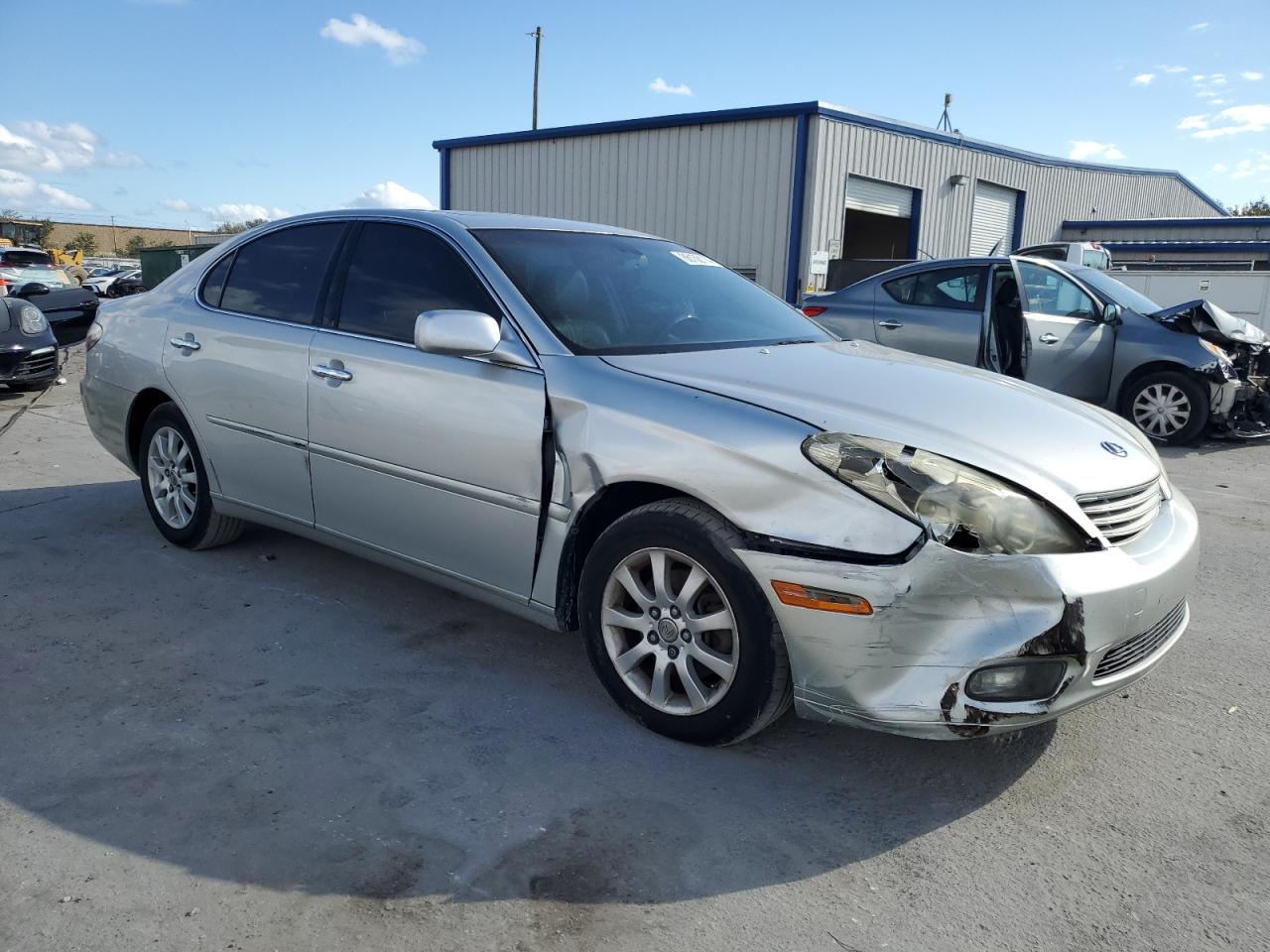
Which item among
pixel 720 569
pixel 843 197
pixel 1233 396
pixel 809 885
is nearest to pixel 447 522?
pixel 720 569

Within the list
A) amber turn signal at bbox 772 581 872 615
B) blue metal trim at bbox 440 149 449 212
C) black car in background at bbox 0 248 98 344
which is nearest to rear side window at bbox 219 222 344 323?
amber turn signal at bbox 772 581 872 615

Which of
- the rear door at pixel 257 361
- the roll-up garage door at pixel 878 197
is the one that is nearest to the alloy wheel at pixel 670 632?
the rear door at pixel 257 361

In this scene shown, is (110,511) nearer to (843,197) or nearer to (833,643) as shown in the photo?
(833,643)

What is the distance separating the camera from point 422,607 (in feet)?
13.6

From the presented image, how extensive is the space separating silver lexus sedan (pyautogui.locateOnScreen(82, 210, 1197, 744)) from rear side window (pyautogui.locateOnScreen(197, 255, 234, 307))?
0.07 m

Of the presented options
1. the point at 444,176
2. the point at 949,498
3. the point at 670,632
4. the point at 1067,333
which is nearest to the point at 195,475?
the point at 670,632

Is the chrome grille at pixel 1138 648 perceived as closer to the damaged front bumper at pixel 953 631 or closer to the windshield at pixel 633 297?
the damaged front bumper at pixel 953 631

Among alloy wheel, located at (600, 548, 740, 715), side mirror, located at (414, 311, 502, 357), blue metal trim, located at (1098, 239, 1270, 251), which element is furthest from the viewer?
blue metal trim, located at (1098, 239, 1270, 251)

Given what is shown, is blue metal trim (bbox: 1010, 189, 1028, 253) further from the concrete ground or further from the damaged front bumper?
the damaged front bumper

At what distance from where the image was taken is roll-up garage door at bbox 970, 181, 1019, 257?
2061 cm

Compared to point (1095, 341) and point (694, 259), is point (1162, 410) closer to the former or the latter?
point (1095, 341)

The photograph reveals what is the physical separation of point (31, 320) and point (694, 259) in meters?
8.28

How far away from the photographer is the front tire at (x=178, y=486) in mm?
4625

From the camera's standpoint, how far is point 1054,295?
343 inches
